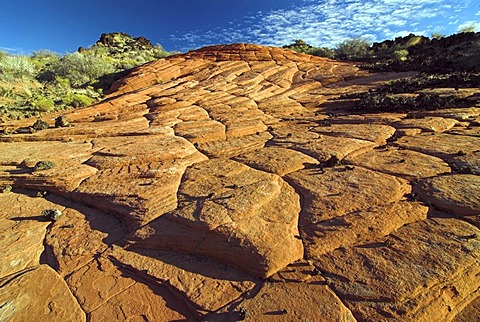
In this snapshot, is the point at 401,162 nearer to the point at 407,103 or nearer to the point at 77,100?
the point at 407,103

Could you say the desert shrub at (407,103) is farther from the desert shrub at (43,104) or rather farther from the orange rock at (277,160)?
the desert shrub at (43,104)

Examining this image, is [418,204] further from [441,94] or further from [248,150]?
[441,94]

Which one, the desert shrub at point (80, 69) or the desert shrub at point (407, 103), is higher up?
the desert shrub at point (80, 69)

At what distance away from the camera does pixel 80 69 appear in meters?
18.6

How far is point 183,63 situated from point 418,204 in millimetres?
18186

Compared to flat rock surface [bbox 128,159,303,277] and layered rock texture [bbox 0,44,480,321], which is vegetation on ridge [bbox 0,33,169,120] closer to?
layered rock texture [bbox 0,44,480,321]

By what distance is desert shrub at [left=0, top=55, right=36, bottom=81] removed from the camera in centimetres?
1507

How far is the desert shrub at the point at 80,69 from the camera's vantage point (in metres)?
17.5

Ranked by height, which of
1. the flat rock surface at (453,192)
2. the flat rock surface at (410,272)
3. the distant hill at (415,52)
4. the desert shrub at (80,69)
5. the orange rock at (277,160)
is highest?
the desert shrub at (80,69)

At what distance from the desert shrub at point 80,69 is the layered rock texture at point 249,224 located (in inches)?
446

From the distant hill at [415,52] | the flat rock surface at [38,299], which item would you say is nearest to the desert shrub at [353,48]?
the distant hill at [415,52]

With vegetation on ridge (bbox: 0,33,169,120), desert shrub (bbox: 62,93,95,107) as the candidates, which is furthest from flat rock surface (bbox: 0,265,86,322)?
desert shrub (bbox: 62,93,95,107)

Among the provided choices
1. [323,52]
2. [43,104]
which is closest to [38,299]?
[43,104]

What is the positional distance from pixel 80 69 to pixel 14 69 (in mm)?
3537
